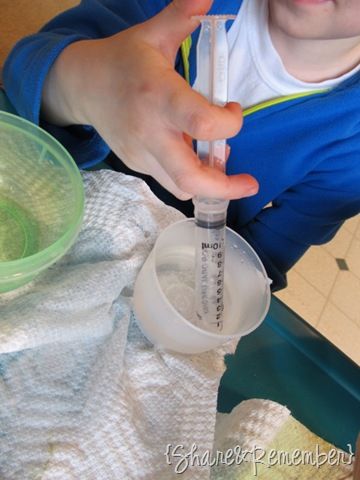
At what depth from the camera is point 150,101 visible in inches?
13.7

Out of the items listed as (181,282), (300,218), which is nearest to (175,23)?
(181,282)

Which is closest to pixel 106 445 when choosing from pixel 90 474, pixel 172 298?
pixel 90 474

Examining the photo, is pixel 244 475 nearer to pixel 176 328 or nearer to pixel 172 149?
pixel 176 328

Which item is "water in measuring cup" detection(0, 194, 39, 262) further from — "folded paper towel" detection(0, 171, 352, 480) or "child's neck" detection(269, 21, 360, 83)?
"child's neck" detection(269, 21, 360, 83)

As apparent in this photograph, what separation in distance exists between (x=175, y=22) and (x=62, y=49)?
0.44 feet

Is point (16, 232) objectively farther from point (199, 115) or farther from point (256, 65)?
point (256, 65)

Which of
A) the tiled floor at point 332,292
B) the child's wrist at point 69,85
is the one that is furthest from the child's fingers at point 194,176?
the tiled floor at point 332,292

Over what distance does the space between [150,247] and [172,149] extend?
14 centimetres

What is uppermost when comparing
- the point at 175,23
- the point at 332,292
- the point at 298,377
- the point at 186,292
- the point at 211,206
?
the point at 175,23

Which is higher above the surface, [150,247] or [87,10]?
[87,10]

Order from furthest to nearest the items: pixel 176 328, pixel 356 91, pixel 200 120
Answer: pixel 356 91 → pixel 176 328 → pixel 200 120

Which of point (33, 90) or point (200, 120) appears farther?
point (33, 90)

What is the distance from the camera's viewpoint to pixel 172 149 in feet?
1.13

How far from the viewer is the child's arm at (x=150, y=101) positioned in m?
0.32
